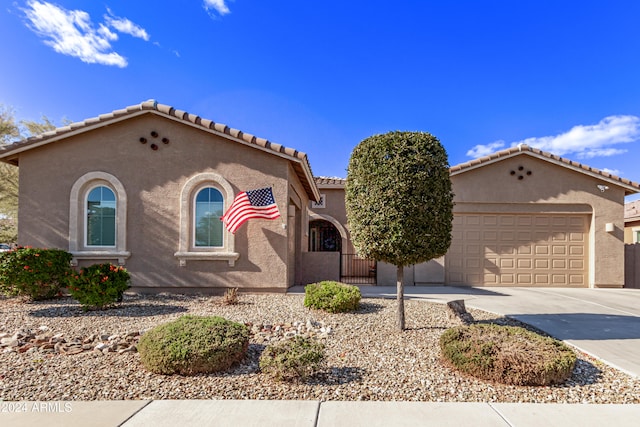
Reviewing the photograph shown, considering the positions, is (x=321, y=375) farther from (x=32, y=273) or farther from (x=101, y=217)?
(x=101, y=217)

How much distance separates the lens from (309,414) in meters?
3.46

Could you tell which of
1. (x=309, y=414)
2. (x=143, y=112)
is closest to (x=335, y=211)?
(x=143, y=112)

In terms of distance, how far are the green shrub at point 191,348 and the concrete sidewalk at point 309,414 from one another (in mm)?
621

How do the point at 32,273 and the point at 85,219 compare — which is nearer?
the point at 32,273

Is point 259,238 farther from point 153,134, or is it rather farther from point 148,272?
point 153,134

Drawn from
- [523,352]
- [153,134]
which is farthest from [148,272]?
[523,352]

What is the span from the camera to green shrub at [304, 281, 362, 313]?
23.9 ft

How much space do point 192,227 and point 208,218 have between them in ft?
1.65

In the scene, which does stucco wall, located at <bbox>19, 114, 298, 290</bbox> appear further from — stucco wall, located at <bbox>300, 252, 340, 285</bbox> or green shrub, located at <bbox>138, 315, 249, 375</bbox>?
green shrub, located at <bbox>138, 315, 249, 375</bbox>

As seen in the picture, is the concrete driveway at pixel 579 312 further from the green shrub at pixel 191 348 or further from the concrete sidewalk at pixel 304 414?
the green shrub at pixel 191 348

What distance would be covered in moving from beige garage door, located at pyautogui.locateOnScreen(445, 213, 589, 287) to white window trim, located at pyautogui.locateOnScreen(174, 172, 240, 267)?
779 cm

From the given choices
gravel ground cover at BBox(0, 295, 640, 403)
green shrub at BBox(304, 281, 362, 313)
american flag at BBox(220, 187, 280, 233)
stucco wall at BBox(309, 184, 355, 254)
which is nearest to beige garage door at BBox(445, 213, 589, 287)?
stucco wall at BBox(309, 184, 355, 254)

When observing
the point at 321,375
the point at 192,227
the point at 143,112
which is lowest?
the point at 321,375

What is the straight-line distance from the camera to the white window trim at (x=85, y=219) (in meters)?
9.84
